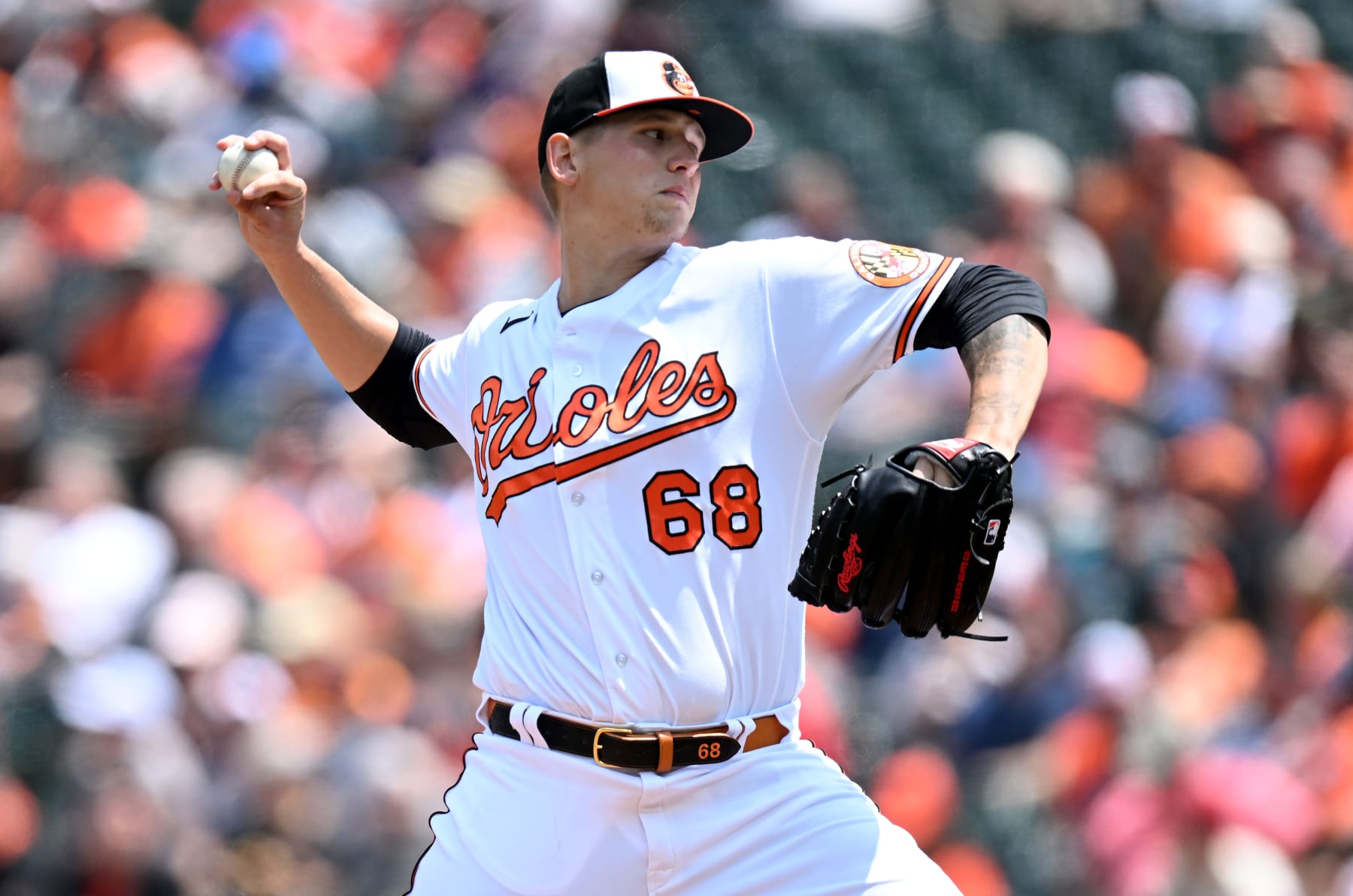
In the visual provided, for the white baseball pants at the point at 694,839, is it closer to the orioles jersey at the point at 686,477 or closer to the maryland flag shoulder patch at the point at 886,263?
the orioles jersey at the point at 686,477

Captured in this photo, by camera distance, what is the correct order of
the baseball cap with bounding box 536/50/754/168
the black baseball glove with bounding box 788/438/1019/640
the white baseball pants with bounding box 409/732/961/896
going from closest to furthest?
the black baseball glove with bounding box 788/438/1019/640
the white baseball pants with bounding box 409/732/961/896
the baseball cap with bounding box 536/50/754/168

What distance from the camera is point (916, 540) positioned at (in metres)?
2.30

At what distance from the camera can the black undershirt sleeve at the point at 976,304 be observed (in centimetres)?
244

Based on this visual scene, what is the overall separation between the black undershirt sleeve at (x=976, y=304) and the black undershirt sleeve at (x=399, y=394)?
1036 millimetres

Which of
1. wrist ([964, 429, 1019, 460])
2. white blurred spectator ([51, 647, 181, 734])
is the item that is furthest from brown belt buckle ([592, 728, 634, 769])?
white blurred spectator ([51, 647, 181, 734])

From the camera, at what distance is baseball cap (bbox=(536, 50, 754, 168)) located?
9.15 ft

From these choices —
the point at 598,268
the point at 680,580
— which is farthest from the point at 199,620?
the point at 680,580

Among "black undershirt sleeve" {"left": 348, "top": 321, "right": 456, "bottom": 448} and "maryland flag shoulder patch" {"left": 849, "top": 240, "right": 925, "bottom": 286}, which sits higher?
"maryland flag shoulder patch" {"left": 849, "top": 240, "right": 925, "bottom": 286}

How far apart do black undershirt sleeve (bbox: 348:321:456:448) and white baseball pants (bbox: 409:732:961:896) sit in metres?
0.87

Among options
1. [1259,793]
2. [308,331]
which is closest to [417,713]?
[308,331]

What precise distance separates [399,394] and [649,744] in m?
1.01

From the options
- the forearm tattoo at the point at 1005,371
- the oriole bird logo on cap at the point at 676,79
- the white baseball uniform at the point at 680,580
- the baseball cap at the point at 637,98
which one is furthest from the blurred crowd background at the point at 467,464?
the forearm tattoo at the point at 1005,371

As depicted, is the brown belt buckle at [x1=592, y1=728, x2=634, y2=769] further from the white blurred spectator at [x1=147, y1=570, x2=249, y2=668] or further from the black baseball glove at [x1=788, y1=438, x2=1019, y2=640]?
the white blurred spectator at [x1=147, y1=570, x2=249, y2=668]

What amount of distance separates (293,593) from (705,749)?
2796mm
